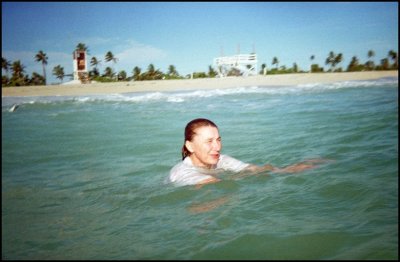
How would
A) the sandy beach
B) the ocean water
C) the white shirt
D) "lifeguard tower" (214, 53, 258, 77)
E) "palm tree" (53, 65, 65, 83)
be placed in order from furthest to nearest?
"palm tree" (53, 65, 65, 83) < "lifeguard tower" (214, 53, 258, 77) < the sandy beach < the white shirt < the ocean water

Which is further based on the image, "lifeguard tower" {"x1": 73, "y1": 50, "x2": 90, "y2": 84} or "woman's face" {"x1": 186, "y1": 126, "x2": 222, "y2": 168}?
"lifeguard tower" {"x1": 73, "y1": 50, "x2": 90, "y2": 84}

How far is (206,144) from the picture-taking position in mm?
3512

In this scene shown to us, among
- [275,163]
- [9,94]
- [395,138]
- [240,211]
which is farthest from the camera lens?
[9,94]

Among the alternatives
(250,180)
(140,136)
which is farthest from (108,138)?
(250,180)

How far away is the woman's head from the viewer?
350 cm

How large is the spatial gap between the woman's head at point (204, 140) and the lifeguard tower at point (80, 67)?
4732 cm

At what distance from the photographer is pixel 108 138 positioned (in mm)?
8453

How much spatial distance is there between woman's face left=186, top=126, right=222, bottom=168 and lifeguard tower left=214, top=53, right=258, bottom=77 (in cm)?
4332

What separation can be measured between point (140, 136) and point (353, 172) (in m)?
6.24

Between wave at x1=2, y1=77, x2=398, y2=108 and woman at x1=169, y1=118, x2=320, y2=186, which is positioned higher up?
wave at x1=2, y1=77, x2=398, y2=108

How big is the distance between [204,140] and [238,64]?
148 feet

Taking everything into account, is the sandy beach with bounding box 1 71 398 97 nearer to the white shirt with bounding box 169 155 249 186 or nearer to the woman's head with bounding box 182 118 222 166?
the white shirt with bounding box 169 155 249 186

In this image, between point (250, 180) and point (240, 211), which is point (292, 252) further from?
point (250, 180)

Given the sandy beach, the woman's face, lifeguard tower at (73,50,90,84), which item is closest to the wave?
the sandy beach
